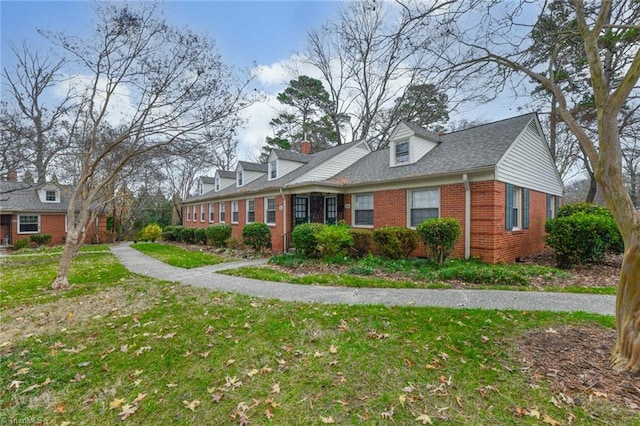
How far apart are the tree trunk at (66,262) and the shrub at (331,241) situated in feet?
21.6

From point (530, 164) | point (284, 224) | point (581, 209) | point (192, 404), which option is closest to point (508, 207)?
point (530, 164)

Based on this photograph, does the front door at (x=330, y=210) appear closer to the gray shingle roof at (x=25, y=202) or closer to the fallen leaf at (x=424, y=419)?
the fallen leaf at (x=424, y=419)

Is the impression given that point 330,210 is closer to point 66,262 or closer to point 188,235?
point 66,262

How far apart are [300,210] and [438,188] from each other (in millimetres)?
6473

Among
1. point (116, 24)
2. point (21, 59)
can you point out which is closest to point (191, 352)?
point (116, 24)

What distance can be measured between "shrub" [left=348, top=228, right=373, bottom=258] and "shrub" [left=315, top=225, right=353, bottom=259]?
70 cm

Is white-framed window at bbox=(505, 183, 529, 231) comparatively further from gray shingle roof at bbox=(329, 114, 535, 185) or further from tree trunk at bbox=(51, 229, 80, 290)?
tree trunk at bbox=(51, 229, 80, 290)

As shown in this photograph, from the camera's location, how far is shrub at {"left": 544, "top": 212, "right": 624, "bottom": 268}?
8.31 metres

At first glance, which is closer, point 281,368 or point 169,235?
point 281,368

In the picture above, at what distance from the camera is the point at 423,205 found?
1042 cm

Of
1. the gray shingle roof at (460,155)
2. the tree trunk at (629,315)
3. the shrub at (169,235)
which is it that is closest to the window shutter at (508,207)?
the gray shingle roof at (460,155)

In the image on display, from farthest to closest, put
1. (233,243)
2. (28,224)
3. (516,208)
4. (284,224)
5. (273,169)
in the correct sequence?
(28,224) < (273,169) < (233,243) < (284,224) < (516,208)

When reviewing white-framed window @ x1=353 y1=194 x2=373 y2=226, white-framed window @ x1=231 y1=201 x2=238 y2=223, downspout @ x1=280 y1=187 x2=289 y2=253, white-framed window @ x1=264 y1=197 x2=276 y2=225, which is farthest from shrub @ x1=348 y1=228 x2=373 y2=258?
white-framed window @ x1=231 y1=201 x2=238 y2=223

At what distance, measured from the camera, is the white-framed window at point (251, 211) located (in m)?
16.2
